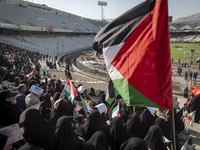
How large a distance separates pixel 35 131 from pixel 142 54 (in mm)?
2201

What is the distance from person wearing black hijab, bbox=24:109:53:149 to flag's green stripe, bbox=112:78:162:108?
5.11ft

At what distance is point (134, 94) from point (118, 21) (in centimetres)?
123

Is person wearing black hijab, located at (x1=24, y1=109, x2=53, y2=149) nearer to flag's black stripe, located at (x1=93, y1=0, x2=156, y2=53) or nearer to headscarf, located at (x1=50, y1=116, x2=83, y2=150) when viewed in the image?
headscarf, located at (x1=50, y1=116, x2=83, y2=150)

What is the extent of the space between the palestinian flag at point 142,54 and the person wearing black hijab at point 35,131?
1550 millimetres

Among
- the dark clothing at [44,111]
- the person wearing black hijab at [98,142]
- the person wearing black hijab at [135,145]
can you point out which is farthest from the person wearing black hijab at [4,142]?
the dark clothing at [44,111]

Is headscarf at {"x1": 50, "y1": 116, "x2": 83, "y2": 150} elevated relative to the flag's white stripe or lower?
lower

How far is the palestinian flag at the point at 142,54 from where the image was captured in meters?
2.22

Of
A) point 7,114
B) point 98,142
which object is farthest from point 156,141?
point 7,114

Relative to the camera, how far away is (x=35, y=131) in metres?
2.82

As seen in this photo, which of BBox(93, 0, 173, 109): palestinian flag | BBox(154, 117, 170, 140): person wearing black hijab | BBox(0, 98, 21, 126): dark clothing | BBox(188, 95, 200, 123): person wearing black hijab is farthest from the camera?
BBox(188, 95, 200, 123): person wearing black hijab

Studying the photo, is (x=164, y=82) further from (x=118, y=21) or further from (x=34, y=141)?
(x=34, y=141)

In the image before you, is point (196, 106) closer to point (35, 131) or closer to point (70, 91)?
point (70, 91)

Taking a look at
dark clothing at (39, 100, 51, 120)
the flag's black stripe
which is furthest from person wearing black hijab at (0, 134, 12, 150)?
the flag's black stripe

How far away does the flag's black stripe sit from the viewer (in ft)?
8.09
